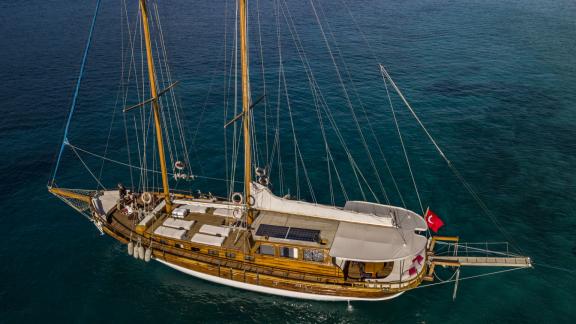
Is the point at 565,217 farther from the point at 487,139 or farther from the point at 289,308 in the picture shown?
the point at 289,308

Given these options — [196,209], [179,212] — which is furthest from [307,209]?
[179,212]

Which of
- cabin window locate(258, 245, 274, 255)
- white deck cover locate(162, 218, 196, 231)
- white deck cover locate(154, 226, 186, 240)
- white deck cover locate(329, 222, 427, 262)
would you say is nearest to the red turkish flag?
white deck cover locate(329, 222, 427, 262)

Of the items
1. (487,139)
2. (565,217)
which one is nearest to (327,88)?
(487,139)

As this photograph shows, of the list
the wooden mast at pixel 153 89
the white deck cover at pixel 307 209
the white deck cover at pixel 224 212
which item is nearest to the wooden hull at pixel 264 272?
the white deck cover at pixel 224 212

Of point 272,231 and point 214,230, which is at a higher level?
point 272,231

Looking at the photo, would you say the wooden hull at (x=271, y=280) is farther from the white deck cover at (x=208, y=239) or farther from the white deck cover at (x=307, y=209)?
the white deck cover at (x=307, y=209)

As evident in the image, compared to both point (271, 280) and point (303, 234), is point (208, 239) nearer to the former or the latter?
point (271, 280)

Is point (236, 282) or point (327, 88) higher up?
point (327, 88)
